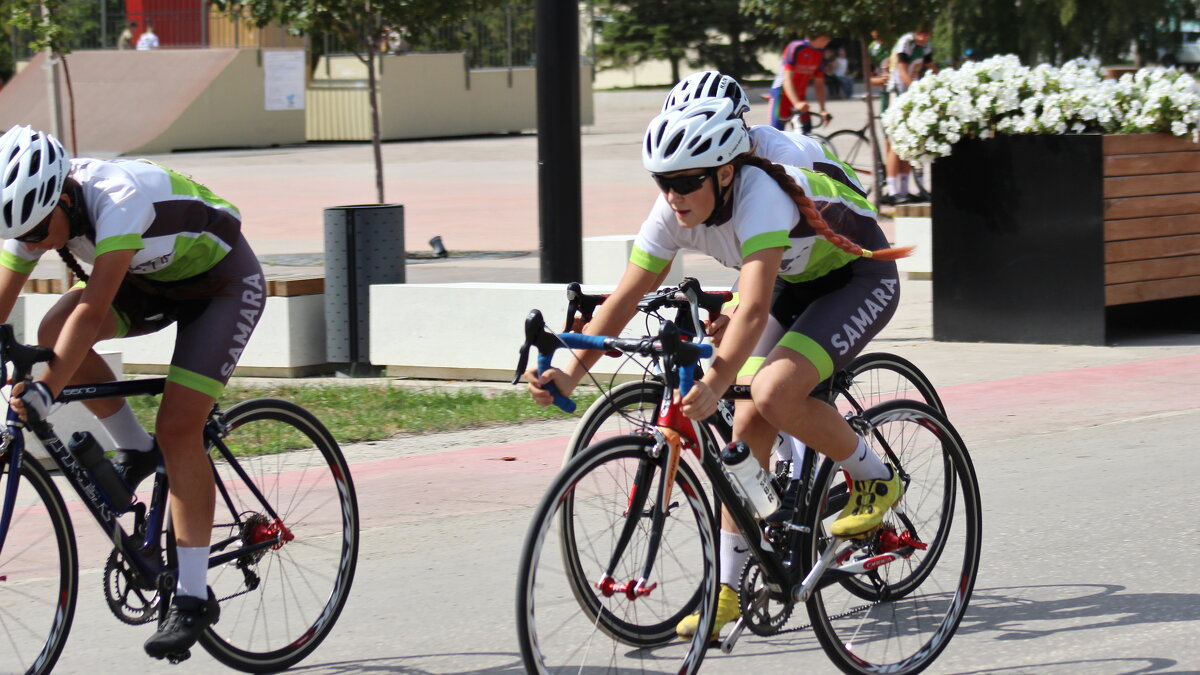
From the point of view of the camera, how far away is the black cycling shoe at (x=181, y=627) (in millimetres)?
4293

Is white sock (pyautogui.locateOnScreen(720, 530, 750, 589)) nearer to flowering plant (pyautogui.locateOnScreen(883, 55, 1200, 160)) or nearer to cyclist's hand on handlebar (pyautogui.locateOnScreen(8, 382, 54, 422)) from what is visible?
cyclist's hand on handlebar (pyautogui.locateOnScreen(8, 382, 54, 422))

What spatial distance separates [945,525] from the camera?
5.18 m

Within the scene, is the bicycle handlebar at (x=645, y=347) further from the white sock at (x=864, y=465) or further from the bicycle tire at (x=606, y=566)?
the white sock at (x=864, y=465)

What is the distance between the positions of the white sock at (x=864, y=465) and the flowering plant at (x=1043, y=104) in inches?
244

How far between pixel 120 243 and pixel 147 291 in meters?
0.55

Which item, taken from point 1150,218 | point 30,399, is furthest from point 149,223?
point 1150,218

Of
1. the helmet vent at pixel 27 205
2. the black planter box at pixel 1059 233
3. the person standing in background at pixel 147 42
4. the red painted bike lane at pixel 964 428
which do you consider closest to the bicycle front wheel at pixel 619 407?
the helmet vent at pixel 27 205

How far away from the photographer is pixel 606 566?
4.25 meters

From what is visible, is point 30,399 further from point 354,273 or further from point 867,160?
point 867,160

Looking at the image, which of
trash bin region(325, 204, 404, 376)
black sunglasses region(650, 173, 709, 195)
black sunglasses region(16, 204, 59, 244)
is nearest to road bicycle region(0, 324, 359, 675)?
black sunglasses region(16, 204, 59, 244)

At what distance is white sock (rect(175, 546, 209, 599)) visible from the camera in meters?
4.41

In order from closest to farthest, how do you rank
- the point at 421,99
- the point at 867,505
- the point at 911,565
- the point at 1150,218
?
the point at 867,505
the point at 911,565
the point at 1150,218
the point at 421,99

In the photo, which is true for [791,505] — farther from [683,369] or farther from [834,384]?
[683,369]

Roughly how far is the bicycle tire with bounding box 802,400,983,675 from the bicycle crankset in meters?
1.89
